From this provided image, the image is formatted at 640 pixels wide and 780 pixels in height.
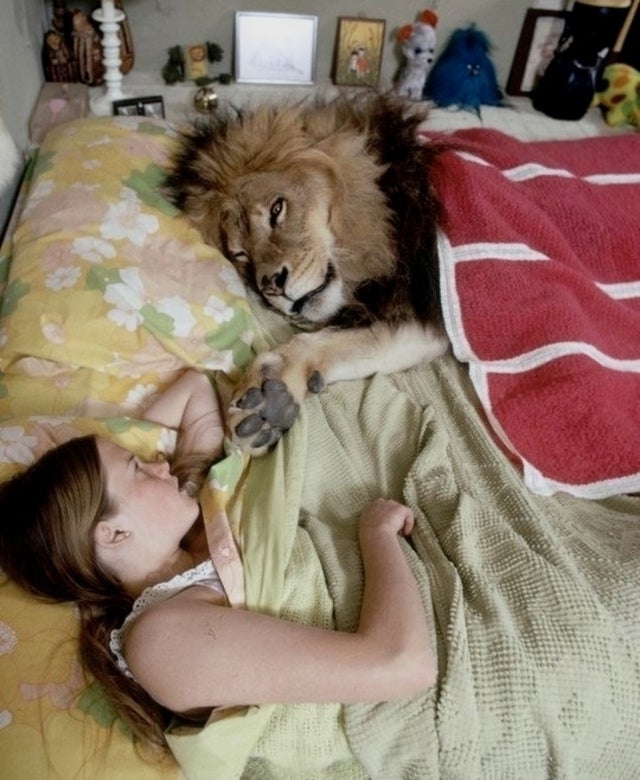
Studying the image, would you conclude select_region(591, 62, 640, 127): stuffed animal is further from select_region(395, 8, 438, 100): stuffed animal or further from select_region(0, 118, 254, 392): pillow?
select_region(0, 118, 254, 392): pillow

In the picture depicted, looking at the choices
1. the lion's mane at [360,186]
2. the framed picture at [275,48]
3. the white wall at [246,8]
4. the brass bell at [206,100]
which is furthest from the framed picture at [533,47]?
the lion's mane at [360,186]

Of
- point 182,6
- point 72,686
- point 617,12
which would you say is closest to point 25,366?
point 72,686

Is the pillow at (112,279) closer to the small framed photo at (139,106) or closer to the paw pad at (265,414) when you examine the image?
the paw pad at (265,414)

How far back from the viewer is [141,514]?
→ 1.00m

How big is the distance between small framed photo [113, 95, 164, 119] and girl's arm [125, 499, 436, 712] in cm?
172

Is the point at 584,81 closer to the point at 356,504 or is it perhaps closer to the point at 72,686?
the point at 356,504

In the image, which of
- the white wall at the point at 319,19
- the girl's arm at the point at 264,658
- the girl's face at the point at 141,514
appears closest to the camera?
the girl's arm at the point at 264,658

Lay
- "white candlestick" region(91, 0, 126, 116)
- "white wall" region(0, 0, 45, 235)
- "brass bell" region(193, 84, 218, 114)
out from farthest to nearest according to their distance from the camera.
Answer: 1. "brass bell" region(193, 84, 218, 114)
2. "white candlestick" region(91, 0, 126, 116)
3. "white wall" region(0, 0, 45, 235)

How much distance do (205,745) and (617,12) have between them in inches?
103

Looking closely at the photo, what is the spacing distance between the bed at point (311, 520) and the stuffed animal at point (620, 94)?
1248mm

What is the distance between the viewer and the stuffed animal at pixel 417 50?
95.8 inches

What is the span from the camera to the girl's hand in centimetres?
109

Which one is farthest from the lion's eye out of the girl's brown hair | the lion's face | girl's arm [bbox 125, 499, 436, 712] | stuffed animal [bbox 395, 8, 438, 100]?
stuffed animal [bbox 395, 8, 438, 100]

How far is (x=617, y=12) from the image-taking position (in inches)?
96.8
